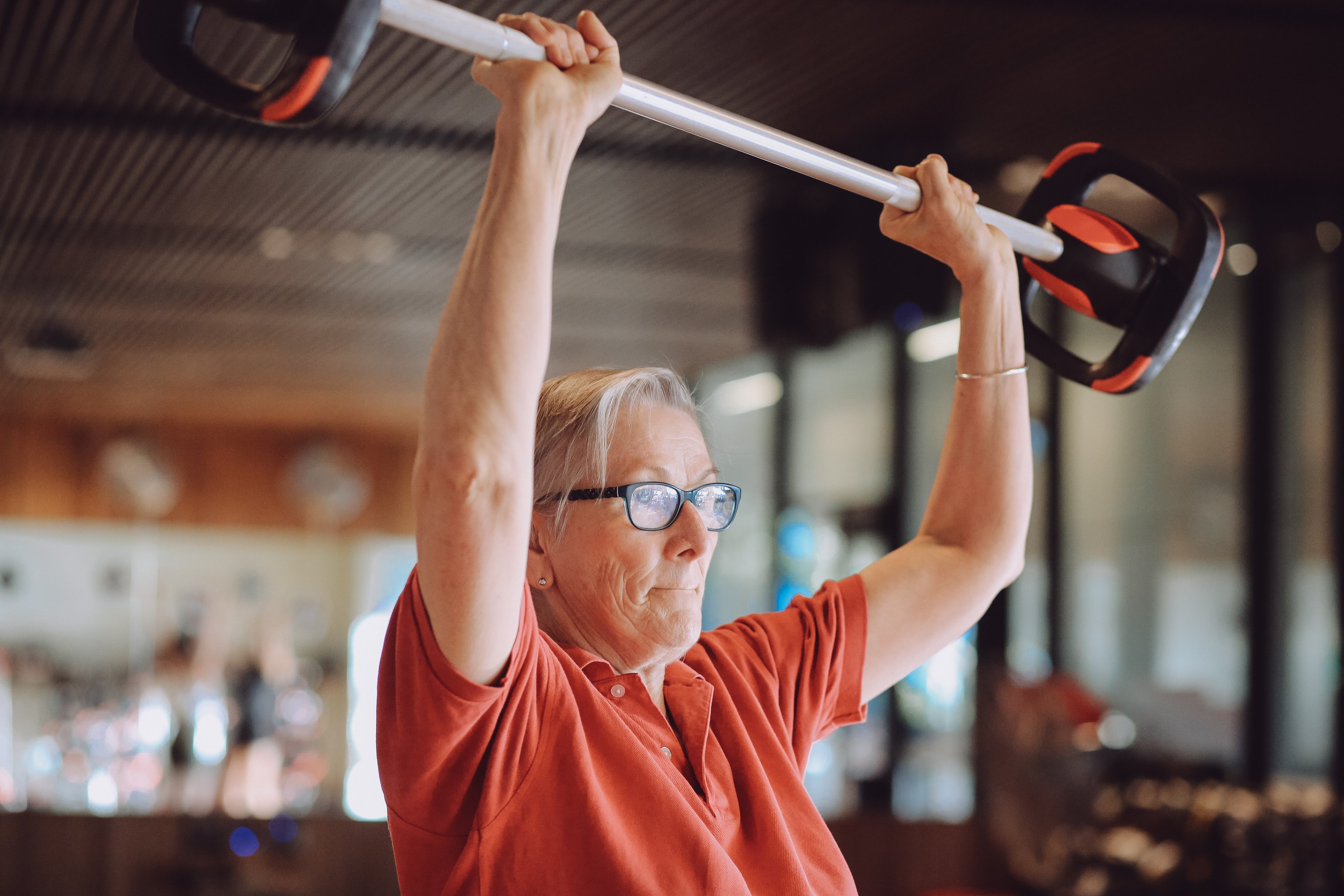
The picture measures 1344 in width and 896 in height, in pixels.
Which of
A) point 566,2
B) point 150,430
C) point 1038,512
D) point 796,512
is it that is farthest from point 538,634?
point 150,430

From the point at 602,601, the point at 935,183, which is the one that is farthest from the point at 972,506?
the point at 602,601

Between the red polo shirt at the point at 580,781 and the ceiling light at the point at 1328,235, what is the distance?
3.39 metres

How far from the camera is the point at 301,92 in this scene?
875mm

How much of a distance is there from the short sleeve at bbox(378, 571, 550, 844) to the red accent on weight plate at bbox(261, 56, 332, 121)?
35cm

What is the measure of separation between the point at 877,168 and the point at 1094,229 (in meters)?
0.27

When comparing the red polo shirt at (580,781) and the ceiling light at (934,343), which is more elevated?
the ceiling light at (934,343)

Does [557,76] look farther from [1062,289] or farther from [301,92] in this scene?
[1062,289]

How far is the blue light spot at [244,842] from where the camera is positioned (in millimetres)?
3875

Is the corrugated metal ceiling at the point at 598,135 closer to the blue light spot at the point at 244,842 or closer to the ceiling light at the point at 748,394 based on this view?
the ceiling light at the point at 748,394

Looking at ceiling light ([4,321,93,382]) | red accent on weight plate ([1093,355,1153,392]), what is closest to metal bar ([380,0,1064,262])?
red accent on weight plate ([1093,355,1153,392])

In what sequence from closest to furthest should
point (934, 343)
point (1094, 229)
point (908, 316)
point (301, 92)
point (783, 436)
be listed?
point (301, 92) → point (1094, 229) → point (908, 316) → point (934, 343) → point (783, 436)

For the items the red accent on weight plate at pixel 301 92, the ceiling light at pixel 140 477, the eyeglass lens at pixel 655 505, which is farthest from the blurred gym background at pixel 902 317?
the ceiling light at pixel 140 477

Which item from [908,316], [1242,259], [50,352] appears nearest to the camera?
[908,316]

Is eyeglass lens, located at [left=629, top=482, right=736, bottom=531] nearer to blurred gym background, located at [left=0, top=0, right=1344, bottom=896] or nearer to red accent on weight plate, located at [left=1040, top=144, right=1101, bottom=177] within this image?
blurred gym background, located at [left=0, top=0, right=1344, bottom=896]
